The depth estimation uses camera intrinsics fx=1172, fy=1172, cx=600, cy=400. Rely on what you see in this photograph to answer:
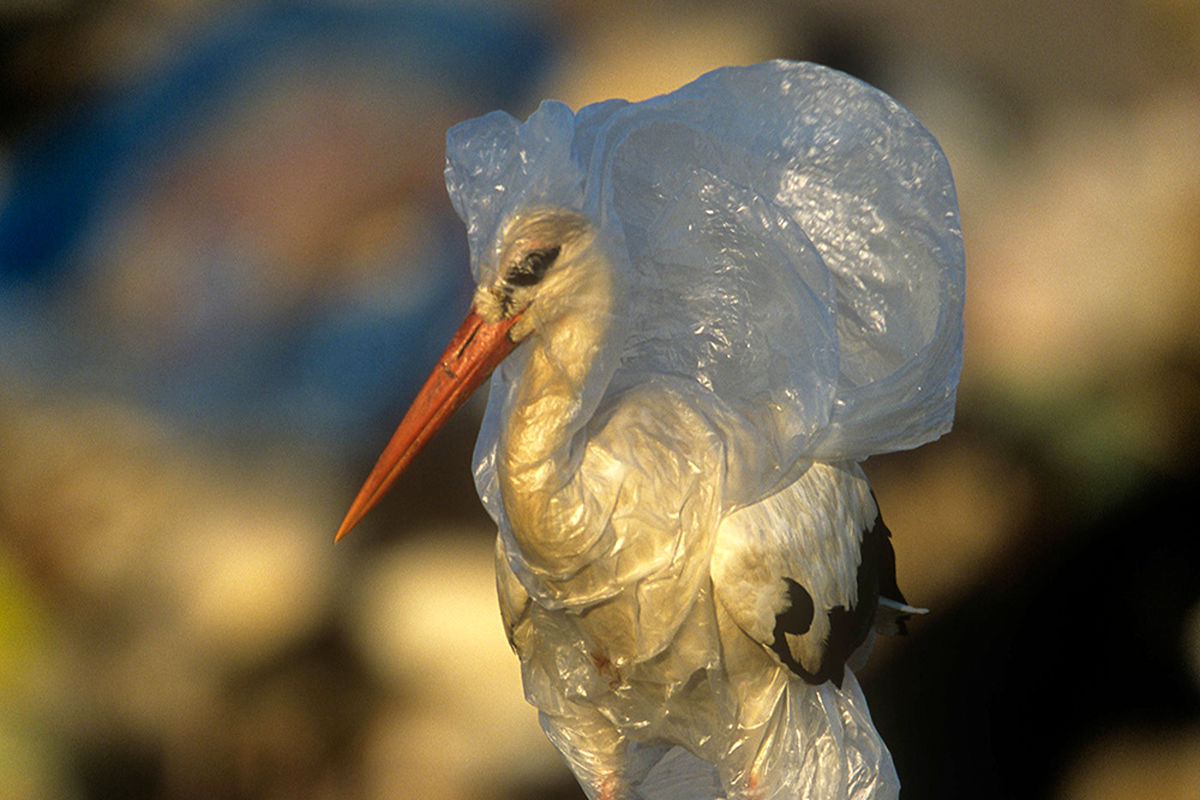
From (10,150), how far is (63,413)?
35cm

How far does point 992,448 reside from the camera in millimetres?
1651

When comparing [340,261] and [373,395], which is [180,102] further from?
[373,395]

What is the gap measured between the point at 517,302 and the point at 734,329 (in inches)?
7.6

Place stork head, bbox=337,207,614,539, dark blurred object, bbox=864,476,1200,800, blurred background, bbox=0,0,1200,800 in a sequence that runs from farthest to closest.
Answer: dark blurred object, bbox=864,476,1200,800
blurred background, bbox=0,0,1200,800
stork head, bbox=337,207,614,539

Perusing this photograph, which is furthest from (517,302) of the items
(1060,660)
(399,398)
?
(1060,660)

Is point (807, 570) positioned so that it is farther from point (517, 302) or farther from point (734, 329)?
point (517, 302)

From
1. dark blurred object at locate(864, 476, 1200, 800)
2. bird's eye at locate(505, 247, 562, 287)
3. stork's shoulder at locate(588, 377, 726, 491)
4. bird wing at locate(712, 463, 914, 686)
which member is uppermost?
bird's eye at locate(505, 247, 562, 287)

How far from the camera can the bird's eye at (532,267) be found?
2.69 ft

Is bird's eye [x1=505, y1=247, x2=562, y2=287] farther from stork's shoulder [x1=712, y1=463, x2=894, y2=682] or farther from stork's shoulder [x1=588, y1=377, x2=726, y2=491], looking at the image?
stork's shoulder [x1=712, y1=463, x2=894, y2=682]

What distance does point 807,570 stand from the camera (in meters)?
0.93

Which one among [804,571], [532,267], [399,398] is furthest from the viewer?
[399,398]

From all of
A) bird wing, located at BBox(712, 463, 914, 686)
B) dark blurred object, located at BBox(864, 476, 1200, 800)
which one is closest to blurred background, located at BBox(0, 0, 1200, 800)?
dark blurred object, located at BBox(864, 476, 1200, 800)

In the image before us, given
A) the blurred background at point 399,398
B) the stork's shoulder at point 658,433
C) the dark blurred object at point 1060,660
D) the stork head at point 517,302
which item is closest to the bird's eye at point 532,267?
the stork head at point 517,302

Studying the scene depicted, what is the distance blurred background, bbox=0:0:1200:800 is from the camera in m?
1.54
